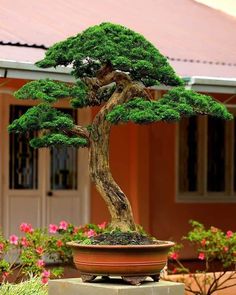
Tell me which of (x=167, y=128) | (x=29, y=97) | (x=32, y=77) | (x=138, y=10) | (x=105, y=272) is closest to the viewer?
(x=105, y=272)

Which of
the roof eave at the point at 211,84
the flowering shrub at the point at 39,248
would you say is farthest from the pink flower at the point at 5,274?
the roof eave at the point at 211,84

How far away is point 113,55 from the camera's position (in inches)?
322

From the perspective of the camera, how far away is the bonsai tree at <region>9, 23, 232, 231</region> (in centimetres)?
820

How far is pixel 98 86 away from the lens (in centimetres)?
861

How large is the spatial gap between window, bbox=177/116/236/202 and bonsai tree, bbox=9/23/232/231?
799 cm

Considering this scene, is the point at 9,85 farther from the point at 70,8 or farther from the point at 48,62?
the point at 48,62

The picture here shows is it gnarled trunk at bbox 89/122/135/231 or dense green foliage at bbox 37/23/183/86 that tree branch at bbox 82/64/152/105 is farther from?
gnarled trunk at bbox 89/122/135/231

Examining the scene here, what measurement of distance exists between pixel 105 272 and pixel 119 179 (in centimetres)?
734

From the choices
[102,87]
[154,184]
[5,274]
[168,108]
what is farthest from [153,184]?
[168,108]

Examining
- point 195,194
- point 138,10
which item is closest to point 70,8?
point 138,10

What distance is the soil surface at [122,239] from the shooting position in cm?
804

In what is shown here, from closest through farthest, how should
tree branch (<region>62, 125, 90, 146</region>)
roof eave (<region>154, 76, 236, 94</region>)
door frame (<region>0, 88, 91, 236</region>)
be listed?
1. tree branch (<region>62, 125, 90, 146</region>)
2. roof eave (<region>154, 76, 236, 94</region>)
3. door frame (<region>0, 88, 91, 236</region>)

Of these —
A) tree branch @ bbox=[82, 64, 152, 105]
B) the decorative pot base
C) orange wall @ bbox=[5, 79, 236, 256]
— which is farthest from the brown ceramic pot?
orange wall @ bbox=[5, 79, 236, 256]

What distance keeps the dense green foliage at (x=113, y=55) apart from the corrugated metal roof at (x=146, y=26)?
9.61 ft
